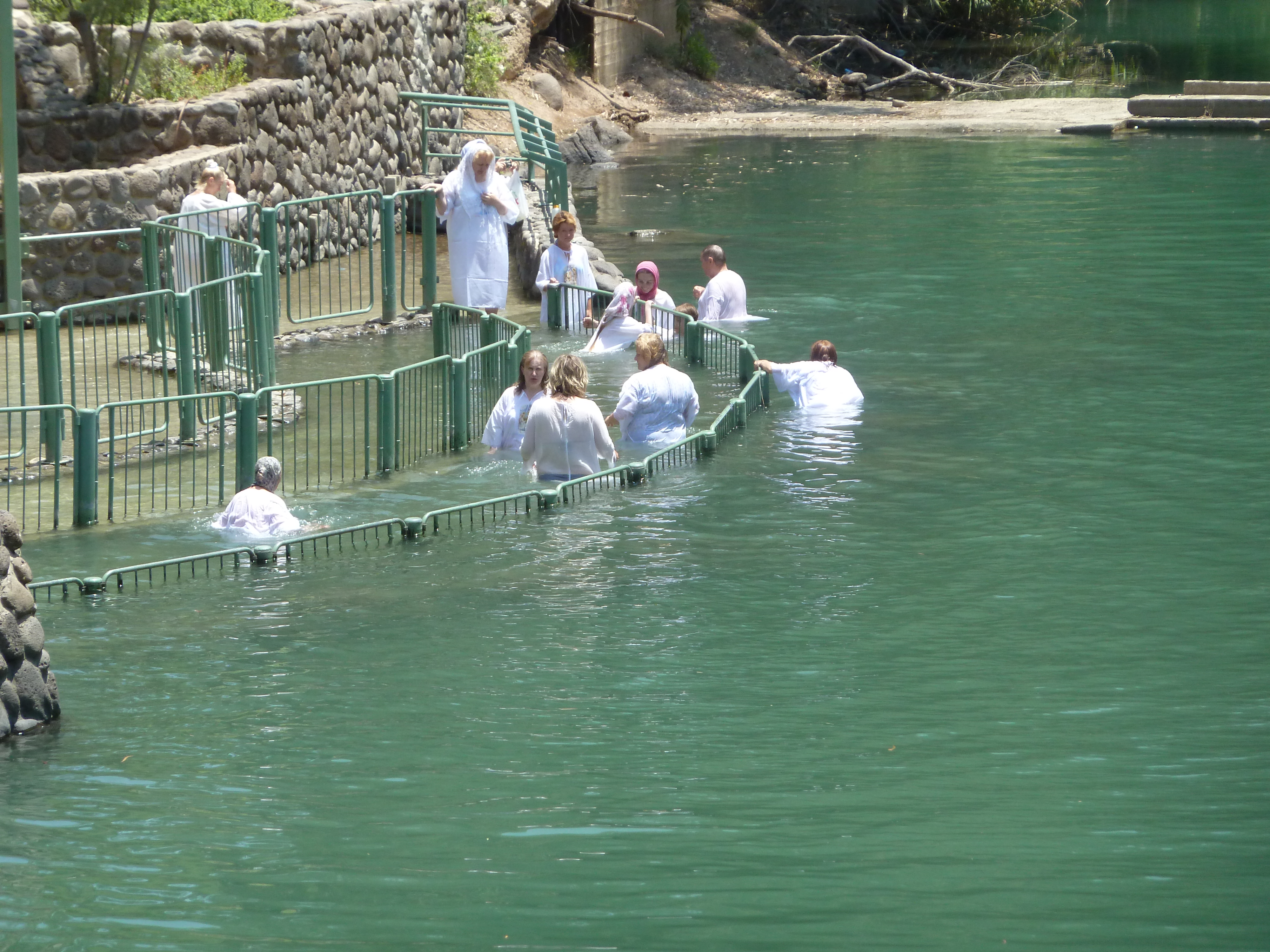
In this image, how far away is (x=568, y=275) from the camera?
18.1m

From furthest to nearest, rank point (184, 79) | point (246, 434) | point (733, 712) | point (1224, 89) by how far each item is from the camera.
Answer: point (1224, 89), point (184, 79), point (246, 434), point (733, 712)

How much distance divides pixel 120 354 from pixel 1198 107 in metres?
29.8

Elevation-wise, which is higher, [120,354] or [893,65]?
[893,65]

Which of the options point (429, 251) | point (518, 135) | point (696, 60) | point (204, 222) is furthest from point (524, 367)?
point (696, 60)

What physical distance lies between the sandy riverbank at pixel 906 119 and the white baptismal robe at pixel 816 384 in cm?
2492

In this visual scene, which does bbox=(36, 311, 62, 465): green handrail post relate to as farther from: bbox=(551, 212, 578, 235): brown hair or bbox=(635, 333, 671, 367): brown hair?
bbox=(551, 212, 578, 235): brown hair

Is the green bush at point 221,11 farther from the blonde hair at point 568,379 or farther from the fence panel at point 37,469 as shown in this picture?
the blonde hair at point 568,379

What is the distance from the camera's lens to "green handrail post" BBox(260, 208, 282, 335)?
1492 centimetres

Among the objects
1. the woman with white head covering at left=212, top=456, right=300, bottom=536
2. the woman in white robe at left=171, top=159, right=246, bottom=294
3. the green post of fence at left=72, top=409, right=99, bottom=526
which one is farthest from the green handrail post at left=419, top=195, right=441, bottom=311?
the woman with white head covering at left=212, top=456, right=300, bottom=536

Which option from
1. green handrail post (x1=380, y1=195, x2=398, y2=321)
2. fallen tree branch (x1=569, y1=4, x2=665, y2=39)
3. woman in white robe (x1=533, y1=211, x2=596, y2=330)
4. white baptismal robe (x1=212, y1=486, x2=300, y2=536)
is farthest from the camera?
fallen tree branch (x1=569, y1=4, x2=665, y2=39)

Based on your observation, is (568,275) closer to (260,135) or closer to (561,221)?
(561,221)

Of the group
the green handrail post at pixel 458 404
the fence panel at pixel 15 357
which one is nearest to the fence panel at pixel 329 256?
the fence panel at pixel 15 357

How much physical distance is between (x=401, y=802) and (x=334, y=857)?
55 cm

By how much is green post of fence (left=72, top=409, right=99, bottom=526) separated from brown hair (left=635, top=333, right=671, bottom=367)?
400 cm
